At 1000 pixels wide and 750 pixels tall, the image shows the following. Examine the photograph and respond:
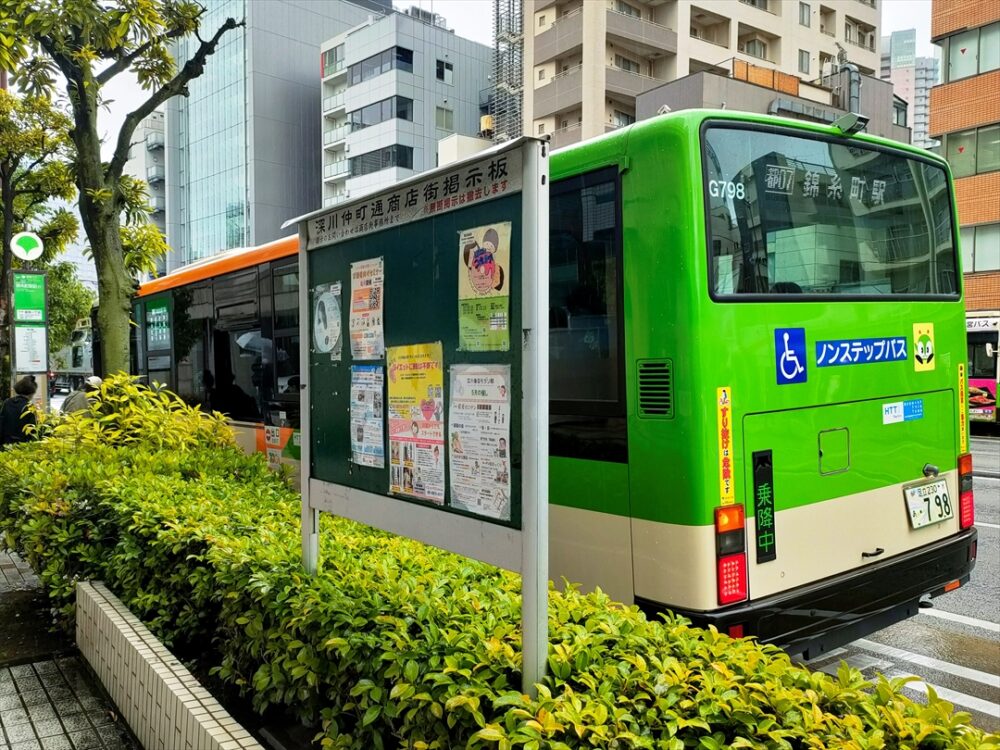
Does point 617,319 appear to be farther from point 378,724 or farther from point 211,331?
point 211,331

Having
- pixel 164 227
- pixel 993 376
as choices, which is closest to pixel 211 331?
pixel 993 376

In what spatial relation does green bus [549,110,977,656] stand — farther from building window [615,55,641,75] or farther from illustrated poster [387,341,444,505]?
building window [615,55,641,75]

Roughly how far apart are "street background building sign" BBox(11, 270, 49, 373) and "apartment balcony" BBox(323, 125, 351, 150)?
4207 cm

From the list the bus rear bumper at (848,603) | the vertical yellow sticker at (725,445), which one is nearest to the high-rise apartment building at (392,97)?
the bus rear bumper at (848,603)

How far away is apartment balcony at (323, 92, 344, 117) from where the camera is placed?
51.6 metres

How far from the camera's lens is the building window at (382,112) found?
158ft

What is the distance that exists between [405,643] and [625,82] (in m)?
36.4

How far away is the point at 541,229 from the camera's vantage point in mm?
2389

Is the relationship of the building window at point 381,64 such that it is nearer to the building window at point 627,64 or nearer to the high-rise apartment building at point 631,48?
the high-rise apartment building at point 631,48

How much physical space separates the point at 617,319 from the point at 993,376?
19406mm

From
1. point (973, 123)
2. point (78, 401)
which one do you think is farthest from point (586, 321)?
point (973, 123)

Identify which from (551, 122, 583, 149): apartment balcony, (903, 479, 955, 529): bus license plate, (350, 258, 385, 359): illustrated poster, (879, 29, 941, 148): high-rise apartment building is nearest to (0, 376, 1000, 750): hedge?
(350, 258, 385, 359): illustrated poster

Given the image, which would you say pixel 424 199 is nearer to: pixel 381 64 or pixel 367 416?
pixel 367 416

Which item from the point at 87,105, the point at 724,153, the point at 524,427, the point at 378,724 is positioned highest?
the point at 87,105
